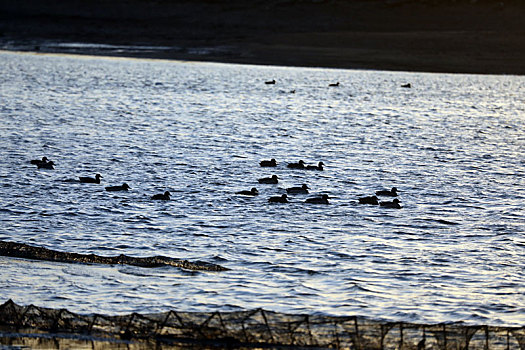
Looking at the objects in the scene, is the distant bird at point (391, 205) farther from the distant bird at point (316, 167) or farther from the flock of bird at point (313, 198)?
the distant bird at point (316, 167)

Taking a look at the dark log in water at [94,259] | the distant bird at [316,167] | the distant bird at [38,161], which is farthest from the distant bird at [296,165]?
the dark log in water at [94,259]

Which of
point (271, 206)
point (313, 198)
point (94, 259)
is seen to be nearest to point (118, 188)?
point (271, 206)

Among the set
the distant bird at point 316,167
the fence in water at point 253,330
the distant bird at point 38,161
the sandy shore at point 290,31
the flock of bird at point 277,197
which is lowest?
the fence in water at point 253,330

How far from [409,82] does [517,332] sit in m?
39.7

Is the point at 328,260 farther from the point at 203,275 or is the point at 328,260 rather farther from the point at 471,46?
the point at 471,46

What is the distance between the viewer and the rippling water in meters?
12.9

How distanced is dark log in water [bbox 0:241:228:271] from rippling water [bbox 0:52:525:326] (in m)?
0.24

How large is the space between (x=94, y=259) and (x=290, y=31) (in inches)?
2383

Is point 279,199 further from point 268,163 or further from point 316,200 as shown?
point 268,163

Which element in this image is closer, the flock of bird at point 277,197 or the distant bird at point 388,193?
the flock of bird at point 277,197

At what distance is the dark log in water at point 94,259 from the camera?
46.4ft

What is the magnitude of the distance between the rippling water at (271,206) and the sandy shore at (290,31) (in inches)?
761

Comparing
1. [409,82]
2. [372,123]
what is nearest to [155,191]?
[372,123]

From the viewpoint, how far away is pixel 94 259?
14266 millimetres
